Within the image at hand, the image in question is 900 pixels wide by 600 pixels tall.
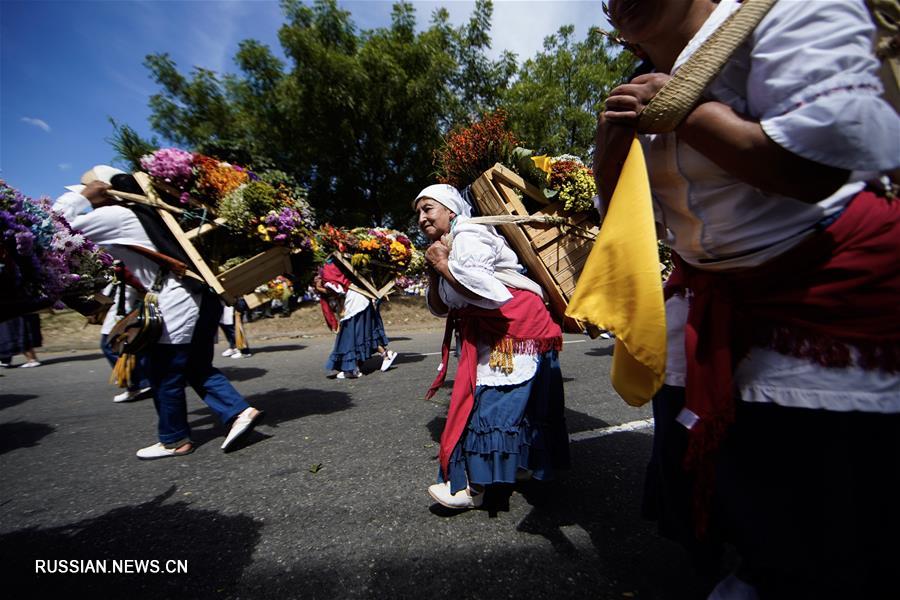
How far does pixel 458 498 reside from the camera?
7.53ft

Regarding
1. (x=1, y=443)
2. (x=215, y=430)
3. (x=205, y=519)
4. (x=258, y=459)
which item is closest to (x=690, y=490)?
(x=205, y=519)

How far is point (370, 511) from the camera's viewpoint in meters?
2.37

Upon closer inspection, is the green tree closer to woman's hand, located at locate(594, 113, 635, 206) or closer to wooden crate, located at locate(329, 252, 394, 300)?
wooden crate, located at locate(329, 252, 394, 300)

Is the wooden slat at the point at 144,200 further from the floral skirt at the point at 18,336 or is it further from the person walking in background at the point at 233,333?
the floral skirt at the point at 18,336

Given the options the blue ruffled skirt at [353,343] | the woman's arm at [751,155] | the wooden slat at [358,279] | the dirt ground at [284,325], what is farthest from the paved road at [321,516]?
the dirt ground at [284,325]

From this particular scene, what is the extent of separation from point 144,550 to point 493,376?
6.54 ft

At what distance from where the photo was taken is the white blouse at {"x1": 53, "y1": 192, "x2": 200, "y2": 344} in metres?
2.90

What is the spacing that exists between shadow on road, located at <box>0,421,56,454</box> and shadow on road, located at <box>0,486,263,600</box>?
215 centimetres

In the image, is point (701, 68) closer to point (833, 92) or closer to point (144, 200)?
point (833, 92)

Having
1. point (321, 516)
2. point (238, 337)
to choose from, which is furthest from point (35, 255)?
point (238, 337)

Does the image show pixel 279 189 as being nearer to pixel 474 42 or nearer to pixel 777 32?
pixel 777 32

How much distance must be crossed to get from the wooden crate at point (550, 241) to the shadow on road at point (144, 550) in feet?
7.10

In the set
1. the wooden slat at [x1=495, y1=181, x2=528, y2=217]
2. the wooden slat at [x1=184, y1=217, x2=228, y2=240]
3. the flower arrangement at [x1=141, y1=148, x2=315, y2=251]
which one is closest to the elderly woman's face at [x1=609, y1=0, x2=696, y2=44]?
the wooden slat at [x1=495, y1=181, x2=528, y2=217]

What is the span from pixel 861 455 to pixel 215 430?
179 inches
